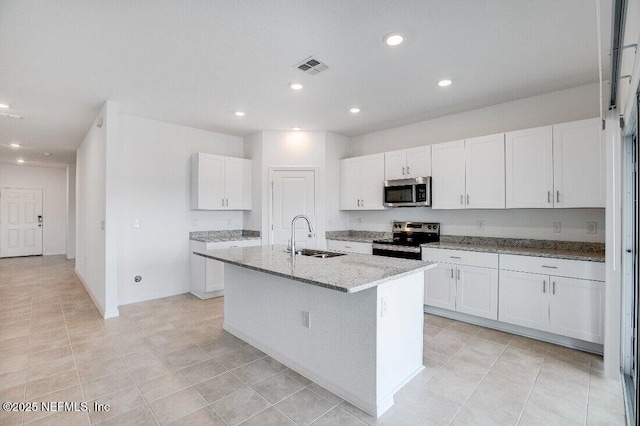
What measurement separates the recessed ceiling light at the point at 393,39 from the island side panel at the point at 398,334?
1.85 metres

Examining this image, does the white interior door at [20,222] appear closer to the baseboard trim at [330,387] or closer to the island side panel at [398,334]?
the baseboard trim at [330,387]

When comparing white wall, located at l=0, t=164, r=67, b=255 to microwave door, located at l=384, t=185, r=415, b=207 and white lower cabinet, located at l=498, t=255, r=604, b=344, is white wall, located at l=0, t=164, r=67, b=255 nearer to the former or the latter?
microwave door, located at l=384, t=185, r=415, b=207

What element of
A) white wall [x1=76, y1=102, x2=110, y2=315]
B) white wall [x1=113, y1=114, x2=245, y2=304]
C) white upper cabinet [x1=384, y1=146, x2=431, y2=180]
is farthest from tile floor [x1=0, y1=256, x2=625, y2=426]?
white upper cabinet [x1=384, y1=146, x2=431, y2=180]

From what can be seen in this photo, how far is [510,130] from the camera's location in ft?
12.6

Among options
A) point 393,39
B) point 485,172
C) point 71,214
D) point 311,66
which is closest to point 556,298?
point 485,172

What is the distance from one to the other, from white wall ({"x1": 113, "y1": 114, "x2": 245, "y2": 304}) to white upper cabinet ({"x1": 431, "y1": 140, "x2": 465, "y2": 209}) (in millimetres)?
3598

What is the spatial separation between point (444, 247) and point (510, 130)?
1652 mm

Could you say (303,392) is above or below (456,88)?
below

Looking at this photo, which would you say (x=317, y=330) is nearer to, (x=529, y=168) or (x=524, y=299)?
(x=524, y=299)

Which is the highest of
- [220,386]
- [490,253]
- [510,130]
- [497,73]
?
[497,73]

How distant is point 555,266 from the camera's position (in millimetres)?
3000

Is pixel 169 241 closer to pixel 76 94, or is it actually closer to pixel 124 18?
pixel 76 94

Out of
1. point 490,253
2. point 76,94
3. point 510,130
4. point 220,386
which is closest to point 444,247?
point 490,253

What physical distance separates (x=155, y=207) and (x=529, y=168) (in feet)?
16.3
